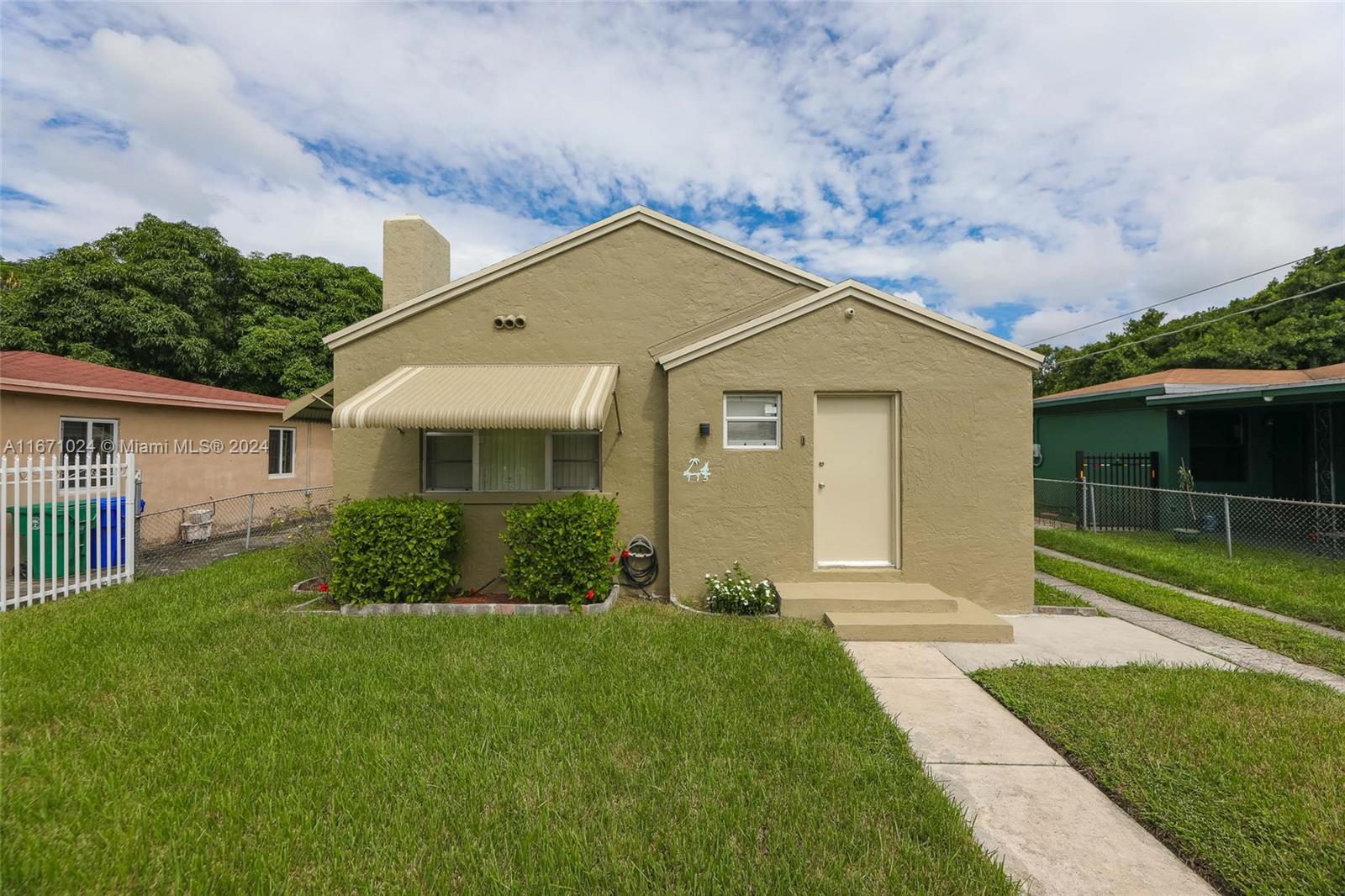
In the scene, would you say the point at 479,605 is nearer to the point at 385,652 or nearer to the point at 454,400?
the point at 385,652

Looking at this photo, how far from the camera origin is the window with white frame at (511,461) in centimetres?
898

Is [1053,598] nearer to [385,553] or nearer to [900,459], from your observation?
[900,459]

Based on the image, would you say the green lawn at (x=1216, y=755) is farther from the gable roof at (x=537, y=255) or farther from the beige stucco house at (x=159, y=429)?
the beige stucco house at (x=159, y=429)

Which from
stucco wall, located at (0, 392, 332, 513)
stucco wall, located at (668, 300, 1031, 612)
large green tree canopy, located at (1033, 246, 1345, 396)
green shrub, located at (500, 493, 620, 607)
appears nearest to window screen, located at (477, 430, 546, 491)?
green shrub, located at (500, 493, 620, 607)

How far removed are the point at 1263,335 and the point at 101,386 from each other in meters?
43.8

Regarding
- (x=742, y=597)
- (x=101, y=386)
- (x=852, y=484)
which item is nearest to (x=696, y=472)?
(x=742, y=597)

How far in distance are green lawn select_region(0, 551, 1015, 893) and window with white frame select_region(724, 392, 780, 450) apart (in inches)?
119

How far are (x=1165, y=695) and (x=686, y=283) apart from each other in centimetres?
776

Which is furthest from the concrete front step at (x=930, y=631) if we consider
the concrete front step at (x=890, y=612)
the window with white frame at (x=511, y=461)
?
the window with white frame at (x=511, y=461)

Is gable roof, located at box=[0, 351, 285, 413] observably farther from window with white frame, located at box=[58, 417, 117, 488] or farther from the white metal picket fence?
the white metal picket fence

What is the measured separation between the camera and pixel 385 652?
5.95 meters

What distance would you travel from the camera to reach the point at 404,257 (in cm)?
987

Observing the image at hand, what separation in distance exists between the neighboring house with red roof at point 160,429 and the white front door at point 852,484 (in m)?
13.2

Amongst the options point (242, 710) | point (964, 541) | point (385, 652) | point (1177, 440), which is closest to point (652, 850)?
point (242, 710)
